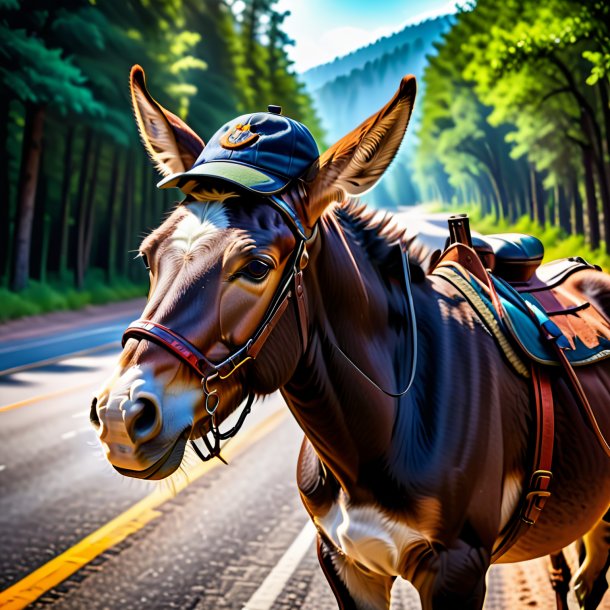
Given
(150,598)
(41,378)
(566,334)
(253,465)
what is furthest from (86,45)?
(566,334)

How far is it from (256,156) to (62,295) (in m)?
24.4

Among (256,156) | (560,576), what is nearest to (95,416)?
(256,156)

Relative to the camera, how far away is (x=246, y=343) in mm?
1994

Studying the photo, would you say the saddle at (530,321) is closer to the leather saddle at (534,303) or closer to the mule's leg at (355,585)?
the leather saddle at (534,303)

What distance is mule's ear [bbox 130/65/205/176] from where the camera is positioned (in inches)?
96.2

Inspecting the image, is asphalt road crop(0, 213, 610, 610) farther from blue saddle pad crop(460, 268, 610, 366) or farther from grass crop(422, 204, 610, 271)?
grass crop(422, 204, 610, 271)

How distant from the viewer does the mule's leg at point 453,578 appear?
2289mm

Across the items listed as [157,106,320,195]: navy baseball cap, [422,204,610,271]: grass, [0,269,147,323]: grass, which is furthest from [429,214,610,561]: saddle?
[0,269,147,323]: grass

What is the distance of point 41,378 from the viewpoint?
1294cm

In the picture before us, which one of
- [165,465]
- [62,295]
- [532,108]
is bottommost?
[62,295]

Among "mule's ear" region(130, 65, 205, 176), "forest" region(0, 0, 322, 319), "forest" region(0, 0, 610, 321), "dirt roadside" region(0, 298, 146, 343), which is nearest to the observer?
"mule's ear" region(130, 65, 205, 176)

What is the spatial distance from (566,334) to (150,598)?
364 cm

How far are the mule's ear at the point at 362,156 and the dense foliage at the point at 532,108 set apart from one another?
11845mm

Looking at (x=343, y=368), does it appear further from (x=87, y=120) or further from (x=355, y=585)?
(x=87, y=120)
